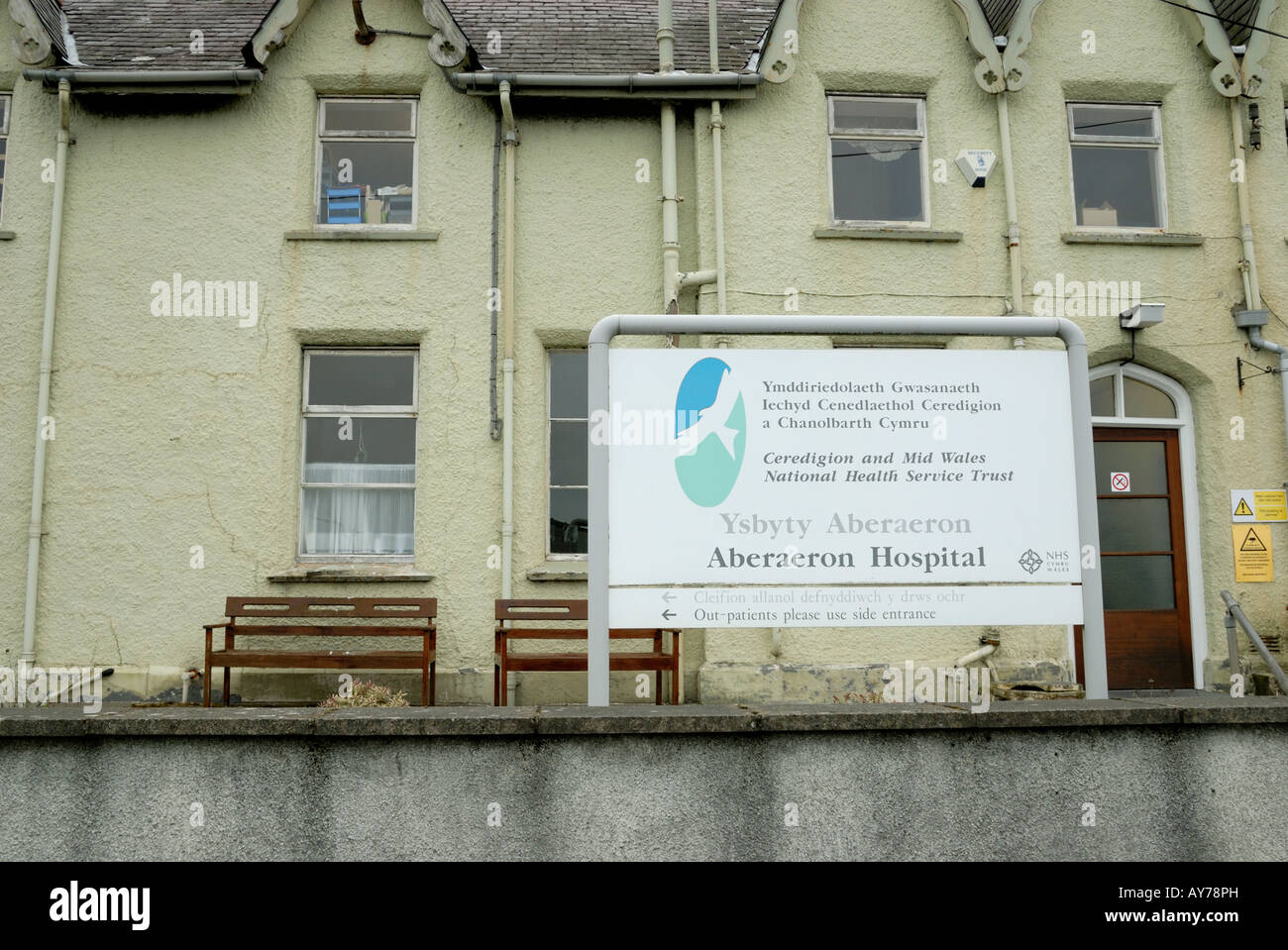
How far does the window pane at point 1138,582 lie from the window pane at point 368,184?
798cm

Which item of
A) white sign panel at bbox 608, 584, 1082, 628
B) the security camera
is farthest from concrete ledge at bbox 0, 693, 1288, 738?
the security camera

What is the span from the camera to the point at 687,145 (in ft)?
35.3

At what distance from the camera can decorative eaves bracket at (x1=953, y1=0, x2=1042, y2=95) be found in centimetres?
1073

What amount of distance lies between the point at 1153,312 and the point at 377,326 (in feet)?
24.4

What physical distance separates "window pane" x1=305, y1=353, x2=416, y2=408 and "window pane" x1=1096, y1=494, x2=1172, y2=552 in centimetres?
714

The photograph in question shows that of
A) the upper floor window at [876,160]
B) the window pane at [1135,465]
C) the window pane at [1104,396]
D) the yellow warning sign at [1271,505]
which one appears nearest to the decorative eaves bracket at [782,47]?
the upper floor window at [876,160]

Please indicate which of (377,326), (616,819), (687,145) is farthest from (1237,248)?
(616,819)

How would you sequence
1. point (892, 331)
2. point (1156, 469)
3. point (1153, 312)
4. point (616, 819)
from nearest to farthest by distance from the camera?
point (616, 819) < point (892, 331) < point (1153, 312) < point (1156, 469)

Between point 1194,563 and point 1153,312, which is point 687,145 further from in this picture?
point 1194,563

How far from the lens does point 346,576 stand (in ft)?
33.1

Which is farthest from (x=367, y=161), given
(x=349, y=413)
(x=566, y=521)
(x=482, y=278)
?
(x=566, y=521)

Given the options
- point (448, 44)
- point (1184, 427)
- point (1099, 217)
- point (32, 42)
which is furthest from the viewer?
point (1099, 217)

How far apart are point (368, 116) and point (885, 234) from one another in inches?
213

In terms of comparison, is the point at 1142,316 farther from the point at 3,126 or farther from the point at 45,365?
the point at 3,126
